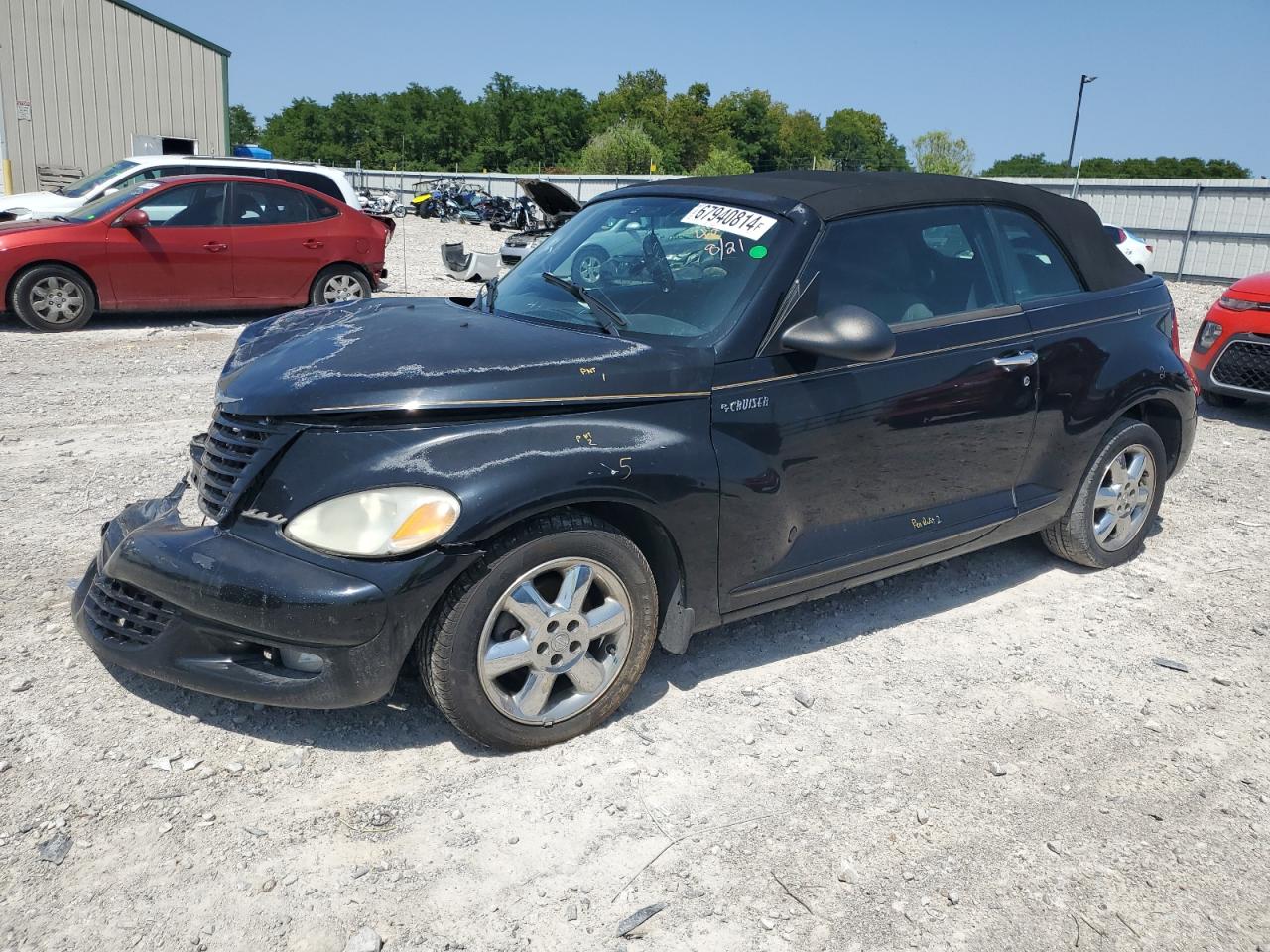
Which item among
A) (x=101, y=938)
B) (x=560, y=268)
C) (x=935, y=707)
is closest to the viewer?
(x=101, y=938)

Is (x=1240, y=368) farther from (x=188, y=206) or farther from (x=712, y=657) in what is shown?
(x=188, y=206)

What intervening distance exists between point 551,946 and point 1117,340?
3680 mm

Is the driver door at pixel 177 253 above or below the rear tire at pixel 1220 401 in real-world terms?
above

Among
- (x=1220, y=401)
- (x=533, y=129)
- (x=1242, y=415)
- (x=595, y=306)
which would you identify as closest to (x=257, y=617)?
(x=595, y=306)

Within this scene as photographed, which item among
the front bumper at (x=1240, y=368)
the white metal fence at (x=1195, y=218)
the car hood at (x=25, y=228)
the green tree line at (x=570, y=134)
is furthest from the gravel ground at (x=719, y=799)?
the green tree line at (x=570, y=134)

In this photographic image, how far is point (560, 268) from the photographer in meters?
4.10

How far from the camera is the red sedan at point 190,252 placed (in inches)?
388

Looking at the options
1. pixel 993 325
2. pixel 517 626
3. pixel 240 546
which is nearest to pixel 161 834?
pixel 240 546

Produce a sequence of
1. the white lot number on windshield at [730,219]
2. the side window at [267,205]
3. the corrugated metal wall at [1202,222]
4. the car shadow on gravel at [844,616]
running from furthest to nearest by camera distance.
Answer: the corrugated metal wall at [1202,222], the side window at [267,205], the car shadow on gravel at [844,616], the white lot number on windshield at [730,219]

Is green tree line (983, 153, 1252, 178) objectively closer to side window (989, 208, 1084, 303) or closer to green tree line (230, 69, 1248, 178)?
green tree line (230, 69, 1248, 178)

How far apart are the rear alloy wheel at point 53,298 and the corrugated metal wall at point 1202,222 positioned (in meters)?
19.6

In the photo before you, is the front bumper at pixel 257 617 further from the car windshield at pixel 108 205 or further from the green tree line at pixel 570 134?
the green tree line at pixel 570 134

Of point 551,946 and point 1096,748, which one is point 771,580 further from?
point 551,946

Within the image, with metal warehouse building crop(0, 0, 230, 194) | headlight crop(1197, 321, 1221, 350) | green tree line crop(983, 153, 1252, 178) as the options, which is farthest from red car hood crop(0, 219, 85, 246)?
green tree line crop(983, 153, 1252, 178)
